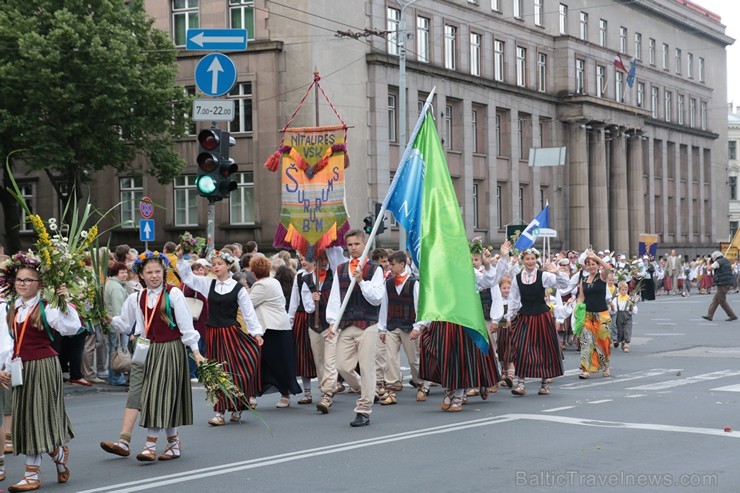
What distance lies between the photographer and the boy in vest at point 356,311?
12664mm

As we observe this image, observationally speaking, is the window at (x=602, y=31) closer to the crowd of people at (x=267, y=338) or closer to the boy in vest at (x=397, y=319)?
the crowd of people at (x=267, y=338)

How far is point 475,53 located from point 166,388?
42376mm

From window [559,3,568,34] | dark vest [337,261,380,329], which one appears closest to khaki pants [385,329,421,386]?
dark vest [337,261,380,329]

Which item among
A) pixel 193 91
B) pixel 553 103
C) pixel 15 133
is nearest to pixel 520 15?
pixel 553 103

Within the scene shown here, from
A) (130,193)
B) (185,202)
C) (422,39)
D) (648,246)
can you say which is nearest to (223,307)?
(185,202)

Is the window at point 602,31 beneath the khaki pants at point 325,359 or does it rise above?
above

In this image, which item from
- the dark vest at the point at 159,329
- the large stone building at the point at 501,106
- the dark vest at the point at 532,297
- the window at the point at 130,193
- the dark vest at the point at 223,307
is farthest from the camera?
the window at the point at 130,193

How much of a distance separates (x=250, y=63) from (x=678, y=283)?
26.3 metres

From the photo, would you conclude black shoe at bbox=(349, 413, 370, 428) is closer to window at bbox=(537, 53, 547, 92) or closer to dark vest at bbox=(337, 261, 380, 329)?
dark vest at bbox=(337, 261, 380, 329)

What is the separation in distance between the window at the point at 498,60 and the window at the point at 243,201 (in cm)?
1509

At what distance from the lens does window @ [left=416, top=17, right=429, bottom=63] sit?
4678 centimetres

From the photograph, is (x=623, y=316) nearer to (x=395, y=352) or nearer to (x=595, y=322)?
(x=595, y=322)

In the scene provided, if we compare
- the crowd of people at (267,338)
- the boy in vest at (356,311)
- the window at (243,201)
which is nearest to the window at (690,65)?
the window at (243,201)

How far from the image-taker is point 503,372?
53.6ft
